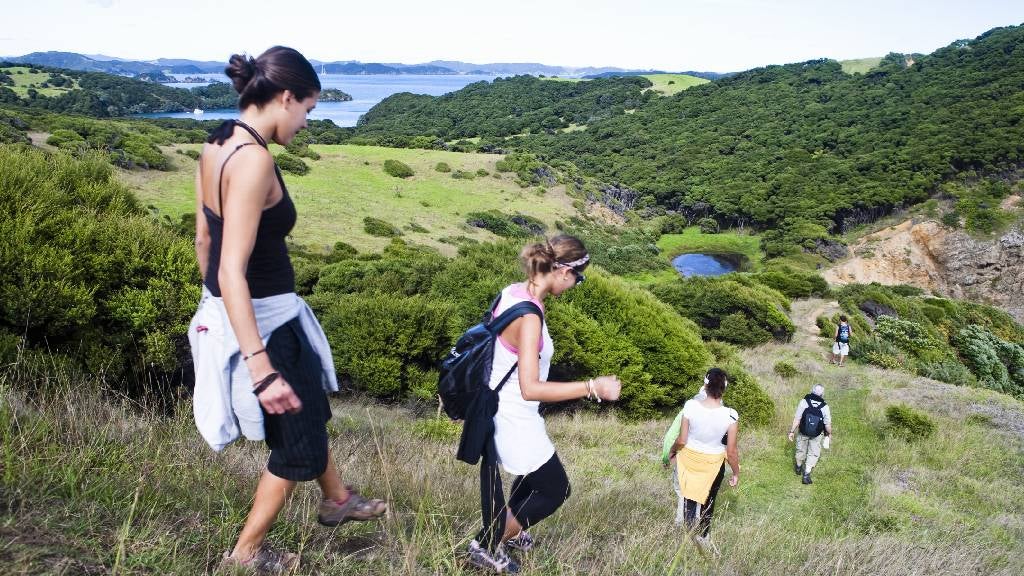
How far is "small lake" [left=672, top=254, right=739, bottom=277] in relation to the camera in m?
50.1

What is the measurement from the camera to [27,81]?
86938mm

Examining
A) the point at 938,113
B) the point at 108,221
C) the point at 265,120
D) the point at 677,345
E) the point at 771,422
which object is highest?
the point at 938,113

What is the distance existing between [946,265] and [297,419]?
177 feet

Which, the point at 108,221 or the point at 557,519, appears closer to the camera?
the point at 557,519

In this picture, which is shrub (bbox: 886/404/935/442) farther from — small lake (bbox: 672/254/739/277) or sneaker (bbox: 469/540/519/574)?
small lake (bbox: 672/254/739/277)

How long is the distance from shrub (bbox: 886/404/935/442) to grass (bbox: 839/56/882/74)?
120921 mm

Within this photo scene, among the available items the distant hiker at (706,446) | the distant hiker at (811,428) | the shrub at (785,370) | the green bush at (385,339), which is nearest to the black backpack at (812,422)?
the distant hiker at (811,428)

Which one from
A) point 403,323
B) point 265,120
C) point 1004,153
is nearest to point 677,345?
point 403,323

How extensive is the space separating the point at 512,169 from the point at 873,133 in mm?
48133

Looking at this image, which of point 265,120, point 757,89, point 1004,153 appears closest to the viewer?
point 265,120

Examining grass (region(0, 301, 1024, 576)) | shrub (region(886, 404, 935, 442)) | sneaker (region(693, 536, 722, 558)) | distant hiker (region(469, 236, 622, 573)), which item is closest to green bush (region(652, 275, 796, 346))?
shrub (region(886, 404, 935, 442))

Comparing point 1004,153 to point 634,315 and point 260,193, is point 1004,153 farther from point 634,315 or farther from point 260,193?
point 260,193

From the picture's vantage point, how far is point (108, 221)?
6691 millimetres

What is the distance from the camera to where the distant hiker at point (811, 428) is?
790 cm
